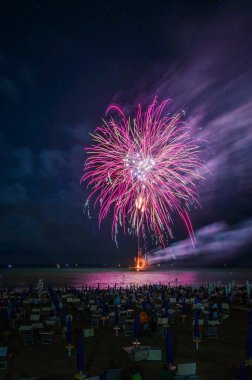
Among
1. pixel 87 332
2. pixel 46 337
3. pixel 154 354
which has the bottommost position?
pixel 46 337

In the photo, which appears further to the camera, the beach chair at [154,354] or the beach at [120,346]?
the beach chair at [154,354]

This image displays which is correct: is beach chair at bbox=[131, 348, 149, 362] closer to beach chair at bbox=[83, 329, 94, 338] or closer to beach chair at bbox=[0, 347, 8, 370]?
beach chair at bbox=[83, 329, 94, 338]

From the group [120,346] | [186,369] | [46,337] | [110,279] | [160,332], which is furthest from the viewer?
[110,279]

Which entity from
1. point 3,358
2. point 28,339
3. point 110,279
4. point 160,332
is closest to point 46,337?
point 28,339

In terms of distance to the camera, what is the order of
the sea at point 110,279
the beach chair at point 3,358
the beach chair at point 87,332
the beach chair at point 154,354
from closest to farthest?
the beach chair at point 3,358 < the beach chair at point 154,354 < the beach chair at point 87,332 < the sea at point 110,279

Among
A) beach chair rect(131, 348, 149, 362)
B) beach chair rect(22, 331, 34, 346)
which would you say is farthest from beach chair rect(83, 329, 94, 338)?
beach chair rect(131, 348, 149, 362)

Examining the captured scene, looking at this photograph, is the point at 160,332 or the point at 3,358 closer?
the point at 3,358

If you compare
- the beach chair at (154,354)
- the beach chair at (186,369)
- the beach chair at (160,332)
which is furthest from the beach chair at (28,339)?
the beach chair at (186,369)

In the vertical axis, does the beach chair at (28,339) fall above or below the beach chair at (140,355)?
below

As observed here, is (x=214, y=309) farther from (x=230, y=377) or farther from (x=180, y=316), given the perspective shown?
(x=230, y=377)

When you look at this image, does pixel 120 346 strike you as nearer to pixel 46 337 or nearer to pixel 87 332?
pixel 87 332

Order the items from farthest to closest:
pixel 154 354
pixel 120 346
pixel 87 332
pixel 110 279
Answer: pixel 110 279
pixel 87 332
pixel 120 346
pixel 154 354

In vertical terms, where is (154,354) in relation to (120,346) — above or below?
above

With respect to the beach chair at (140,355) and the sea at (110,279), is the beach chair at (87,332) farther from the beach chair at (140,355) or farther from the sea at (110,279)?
the sea at (110,279)
